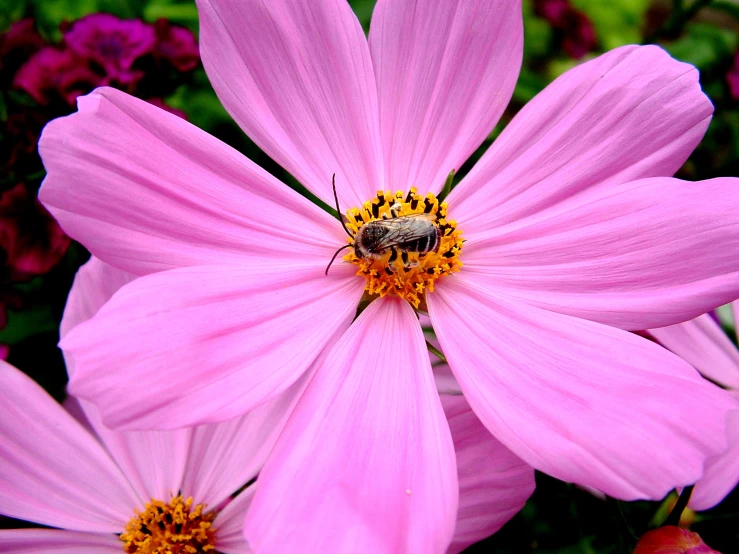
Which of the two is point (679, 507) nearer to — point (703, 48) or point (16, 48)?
point (16, 48)

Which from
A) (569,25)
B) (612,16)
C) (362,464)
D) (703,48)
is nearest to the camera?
(362,464)

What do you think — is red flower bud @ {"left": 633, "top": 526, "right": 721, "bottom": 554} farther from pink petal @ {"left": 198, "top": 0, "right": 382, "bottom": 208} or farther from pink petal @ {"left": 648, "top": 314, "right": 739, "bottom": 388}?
pink petal @ {"left": 198, "top": 0, "right": 382, "bottom": 208}

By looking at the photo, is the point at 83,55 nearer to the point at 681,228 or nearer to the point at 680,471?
the point at 681,228

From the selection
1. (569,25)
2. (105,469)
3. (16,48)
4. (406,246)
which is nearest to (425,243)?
(406,246)

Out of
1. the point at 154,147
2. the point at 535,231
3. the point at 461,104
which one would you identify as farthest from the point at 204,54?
the point at 535,231

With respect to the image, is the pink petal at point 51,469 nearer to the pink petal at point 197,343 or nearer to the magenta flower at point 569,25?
the pink petal at point 197,343
